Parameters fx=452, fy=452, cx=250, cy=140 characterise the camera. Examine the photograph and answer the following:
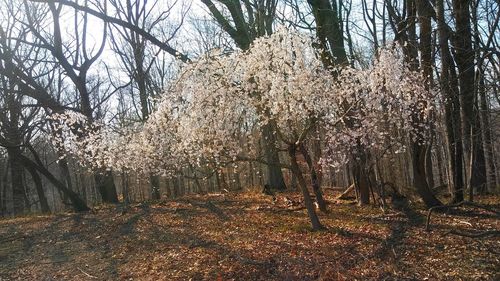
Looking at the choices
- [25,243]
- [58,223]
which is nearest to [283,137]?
[25,243]

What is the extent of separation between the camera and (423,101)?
30.3 feet

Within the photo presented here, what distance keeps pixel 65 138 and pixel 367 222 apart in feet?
35.7

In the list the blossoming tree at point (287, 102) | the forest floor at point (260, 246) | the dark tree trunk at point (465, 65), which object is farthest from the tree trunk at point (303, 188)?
the dark tree trunk at point (465, 65)

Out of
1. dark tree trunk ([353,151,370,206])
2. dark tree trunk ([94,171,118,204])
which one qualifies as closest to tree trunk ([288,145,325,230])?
dark tree trunk ([353,151,370,206])

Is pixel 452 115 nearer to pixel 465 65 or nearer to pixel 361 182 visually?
pixel 465 65

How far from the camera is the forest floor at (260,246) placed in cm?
683

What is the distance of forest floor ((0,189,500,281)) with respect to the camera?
6832 millimetres

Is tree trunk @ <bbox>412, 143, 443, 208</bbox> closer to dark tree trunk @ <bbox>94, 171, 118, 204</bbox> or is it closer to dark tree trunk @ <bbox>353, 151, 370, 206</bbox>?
dark tree trunk @ <bbox>353, 151, 370, 206</bbox>

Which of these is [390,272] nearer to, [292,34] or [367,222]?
[367,222]

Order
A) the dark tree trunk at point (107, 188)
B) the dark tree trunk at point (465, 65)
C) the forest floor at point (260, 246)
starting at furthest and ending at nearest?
the dark tree trunk at point (107, 188) < the dark tree trunk at point (465, 65) < the forest floor at point (260, 246)

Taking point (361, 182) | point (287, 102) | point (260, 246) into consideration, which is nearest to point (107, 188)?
point (361, 182)

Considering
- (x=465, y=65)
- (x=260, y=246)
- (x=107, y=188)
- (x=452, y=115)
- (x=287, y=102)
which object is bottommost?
(x=260, y=246)

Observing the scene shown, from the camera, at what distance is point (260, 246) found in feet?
27.3

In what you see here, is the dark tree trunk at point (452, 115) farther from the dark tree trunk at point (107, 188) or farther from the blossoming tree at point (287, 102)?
the dark tree trunk at point (107, 188)
